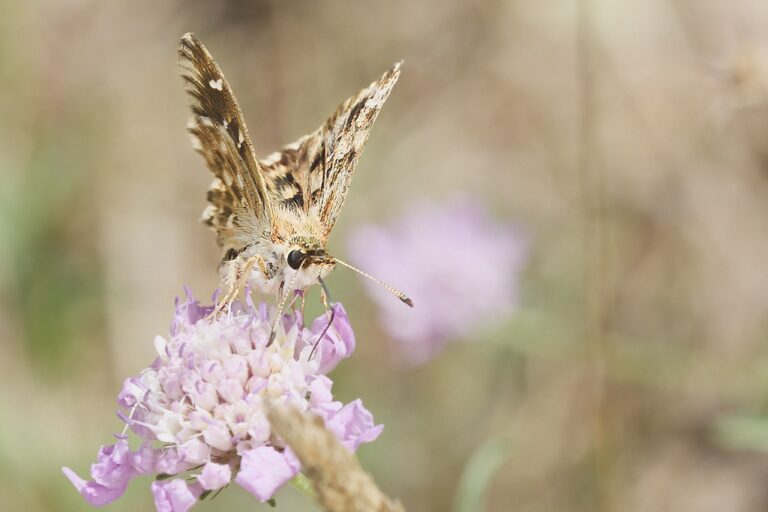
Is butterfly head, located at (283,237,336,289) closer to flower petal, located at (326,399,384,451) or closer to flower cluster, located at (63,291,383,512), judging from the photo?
flower cluster, located at (63,291,383,512)

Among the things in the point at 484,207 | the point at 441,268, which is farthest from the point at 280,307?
the point at 484,207

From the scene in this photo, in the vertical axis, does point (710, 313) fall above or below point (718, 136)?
below

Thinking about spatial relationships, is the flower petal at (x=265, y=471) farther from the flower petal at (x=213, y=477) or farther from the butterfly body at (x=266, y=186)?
the butterfly body at (x=266, y=186)

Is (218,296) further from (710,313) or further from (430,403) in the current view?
(710,313)

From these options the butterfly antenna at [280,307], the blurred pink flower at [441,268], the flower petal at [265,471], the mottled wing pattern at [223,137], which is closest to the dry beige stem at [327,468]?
the flower petal at [265,471]

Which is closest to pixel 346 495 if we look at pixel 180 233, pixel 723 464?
pixel 723 464

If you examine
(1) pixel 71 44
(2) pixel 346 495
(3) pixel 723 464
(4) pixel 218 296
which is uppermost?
(1) pixel 71 44

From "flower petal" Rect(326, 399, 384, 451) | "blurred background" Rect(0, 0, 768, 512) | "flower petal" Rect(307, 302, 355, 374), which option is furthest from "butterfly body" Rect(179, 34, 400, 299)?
"blurred background" Rect(0, 0, 768, 512)
